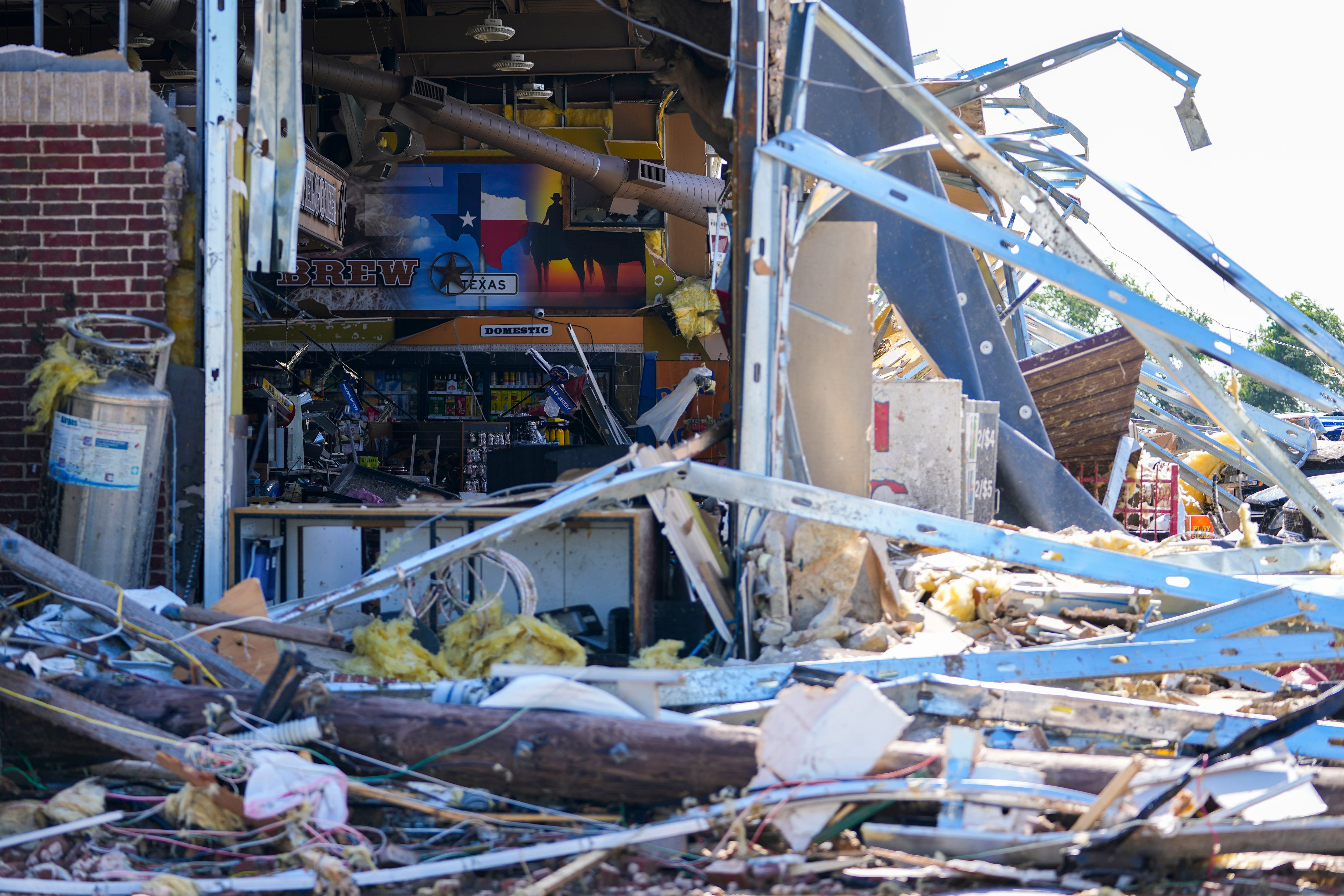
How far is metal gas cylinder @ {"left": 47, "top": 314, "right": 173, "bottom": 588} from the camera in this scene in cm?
566

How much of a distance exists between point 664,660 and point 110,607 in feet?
8.95

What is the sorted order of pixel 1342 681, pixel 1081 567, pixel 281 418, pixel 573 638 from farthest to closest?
pixel 281 418
pixel 573 638
pixel 1342 681
pixel 1081 567

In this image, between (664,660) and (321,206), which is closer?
(664,660)

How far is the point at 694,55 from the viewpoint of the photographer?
977 centimetres

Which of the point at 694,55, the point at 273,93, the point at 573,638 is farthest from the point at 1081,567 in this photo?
the point at 694,55

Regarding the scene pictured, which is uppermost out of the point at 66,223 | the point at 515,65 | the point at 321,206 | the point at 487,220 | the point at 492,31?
the point at 515,65

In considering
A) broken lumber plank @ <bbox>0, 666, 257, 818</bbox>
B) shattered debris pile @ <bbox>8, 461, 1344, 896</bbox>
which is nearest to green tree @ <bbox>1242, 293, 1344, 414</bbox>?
shattered debris pile @ <bbox>8, 461, 1344, 896</bbox>

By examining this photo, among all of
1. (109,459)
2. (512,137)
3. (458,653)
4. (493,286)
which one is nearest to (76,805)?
(458,653)

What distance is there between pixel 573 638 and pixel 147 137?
158 inches

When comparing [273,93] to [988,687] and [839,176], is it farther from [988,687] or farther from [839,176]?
[988,687]

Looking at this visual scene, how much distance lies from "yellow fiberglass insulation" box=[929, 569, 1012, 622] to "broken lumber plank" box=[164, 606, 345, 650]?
3.73 metres

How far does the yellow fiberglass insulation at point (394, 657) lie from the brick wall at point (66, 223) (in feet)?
5.61

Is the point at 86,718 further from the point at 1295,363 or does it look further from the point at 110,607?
the point at 1295,363

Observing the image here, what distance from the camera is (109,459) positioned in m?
5.68
